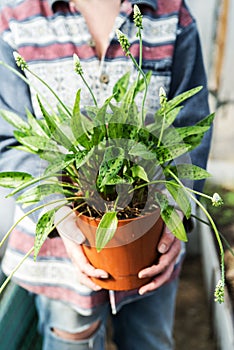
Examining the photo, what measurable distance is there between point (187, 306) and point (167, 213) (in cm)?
117

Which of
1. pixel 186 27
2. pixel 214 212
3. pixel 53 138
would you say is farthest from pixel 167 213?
pixel 214 212

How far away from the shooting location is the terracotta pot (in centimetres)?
81

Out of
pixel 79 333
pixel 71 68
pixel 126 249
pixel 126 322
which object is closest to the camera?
pixel 126 249

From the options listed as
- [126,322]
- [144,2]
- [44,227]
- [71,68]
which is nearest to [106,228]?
[44,227]

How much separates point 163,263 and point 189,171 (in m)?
0.20

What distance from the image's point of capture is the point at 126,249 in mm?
832

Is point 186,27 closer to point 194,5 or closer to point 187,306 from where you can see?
point 187,306

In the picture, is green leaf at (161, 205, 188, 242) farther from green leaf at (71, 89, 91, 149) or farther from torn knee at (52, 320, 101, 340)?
torn knee at (52, 320, 101, 340)

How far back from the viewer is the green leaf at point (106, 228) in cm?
74

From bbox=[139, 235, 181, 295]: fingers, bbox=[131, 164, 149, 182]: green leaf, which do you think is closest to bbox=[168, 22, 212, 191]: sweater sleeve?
bbox=[139, 235, 181, 295]: fingers

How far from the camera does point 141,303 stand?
3.98 ft

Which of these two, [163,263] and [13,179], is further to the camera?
[163,263]

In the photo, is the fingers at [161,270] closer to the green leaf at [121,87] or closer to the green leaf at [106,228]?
the green leaf at [106,228]

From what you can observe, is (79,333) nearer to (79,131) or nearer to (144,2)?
(79,131)
